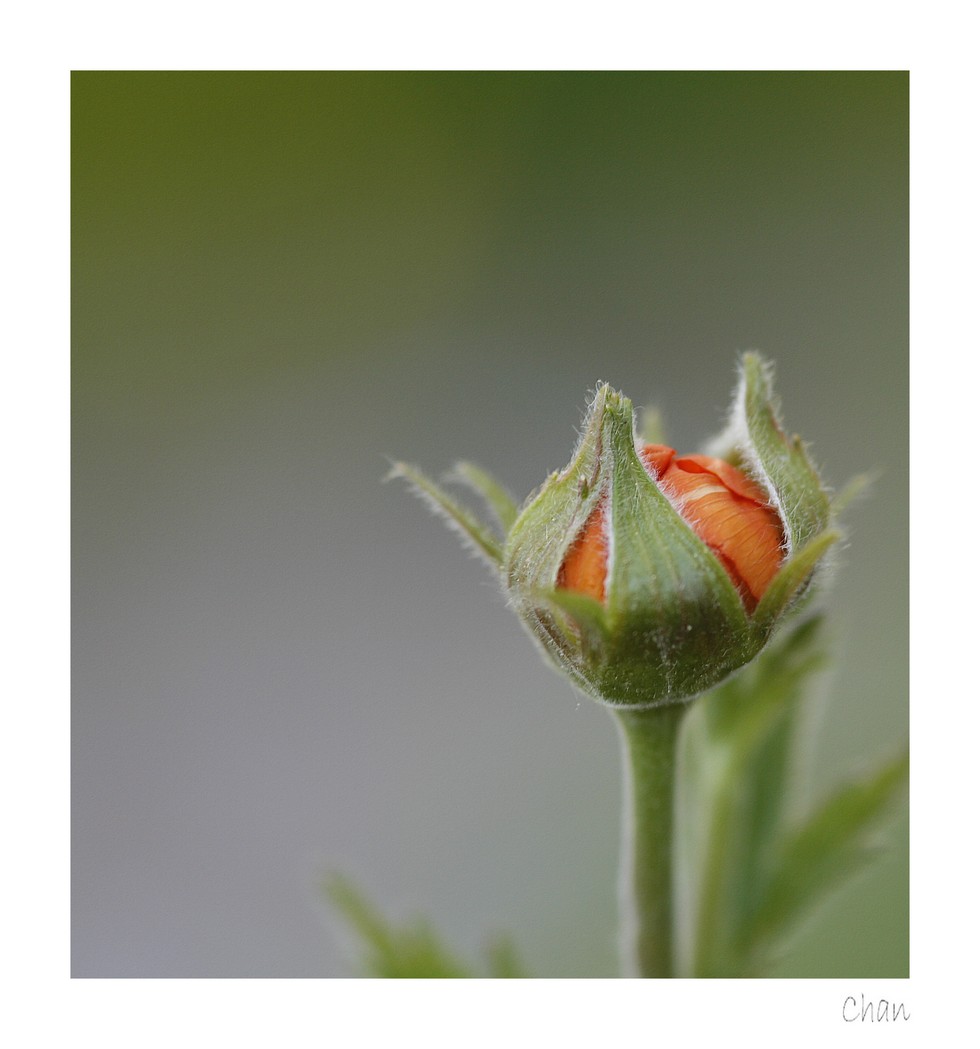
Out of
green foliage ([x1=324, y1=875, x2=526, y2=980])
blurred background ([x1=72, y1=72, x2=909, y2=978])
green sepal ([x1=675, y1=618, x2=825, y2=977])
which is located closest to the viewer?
green sepal ([x1=675, y1=618, x2=825, y2=977])

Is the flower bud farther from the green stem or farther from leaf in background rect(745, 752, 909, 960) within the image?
leaf in background rect(745, 752, 909, 960)

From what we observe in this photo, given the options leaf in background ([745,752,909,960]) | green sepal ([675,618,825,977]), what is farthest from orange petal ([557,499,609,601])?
leaf in background ([745,752,909,960])

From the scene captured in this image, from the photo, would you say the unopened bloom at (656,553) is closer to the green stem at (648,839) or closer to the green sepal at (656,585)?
the green sepal at (656,585)

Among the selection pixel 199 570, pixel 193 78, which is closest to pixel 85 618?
pixel 193 78

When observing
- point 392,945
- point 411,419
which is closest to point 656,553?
point 392,945

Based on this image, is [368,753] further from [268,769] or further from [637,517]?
[637,517]

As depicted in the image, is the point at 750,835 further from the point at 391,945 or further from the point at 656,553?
the point at 656,553
